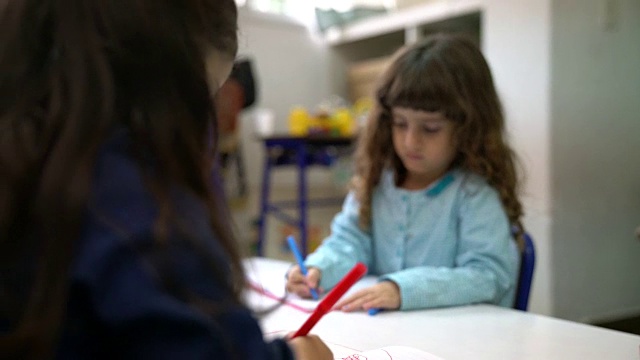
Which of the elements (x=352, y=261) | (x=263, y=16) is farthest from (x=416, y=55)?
(x=263, y=16)

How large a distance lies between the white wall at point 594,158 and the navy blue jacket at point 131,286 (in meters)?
1.91

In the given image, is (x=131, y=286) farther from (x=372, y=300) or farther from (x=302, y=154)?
(x=302, y=154)

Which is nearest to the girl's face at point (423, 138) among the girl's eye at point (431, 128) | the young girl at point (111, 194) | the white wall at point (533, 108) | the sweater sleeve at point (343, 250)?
the girl's eye at point (431, 128)

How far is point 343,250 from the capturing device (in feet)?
3.88

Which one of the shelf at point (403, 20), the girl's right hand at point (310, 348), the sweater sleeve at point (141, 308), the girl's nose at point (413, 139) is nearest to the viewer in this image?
the sweater sleeve at point (141, 308)

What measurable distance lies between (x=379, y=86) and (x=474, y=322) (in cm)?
53

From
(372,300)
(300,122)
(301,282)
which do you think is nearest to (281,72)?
(300,122)

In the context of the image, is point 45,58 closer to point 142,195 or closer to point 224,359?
point 142,195

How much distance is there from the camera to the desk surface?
0.71 metres

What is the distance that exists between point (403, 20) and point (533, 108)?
0.93 metres

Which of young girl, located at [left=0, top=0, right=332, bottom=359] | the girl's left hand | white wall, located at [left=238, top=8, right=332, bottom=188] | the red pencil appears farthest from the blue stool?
young girl, located at [left=0, top=0, right=332, bottom=359]

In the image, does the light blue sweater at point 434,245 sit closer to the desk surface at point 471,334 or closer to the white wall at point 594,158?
the desk surface at point 471,334

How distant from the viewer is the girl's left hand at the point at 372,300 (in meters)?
0.89

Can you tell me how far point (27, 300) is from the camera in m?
0.35
